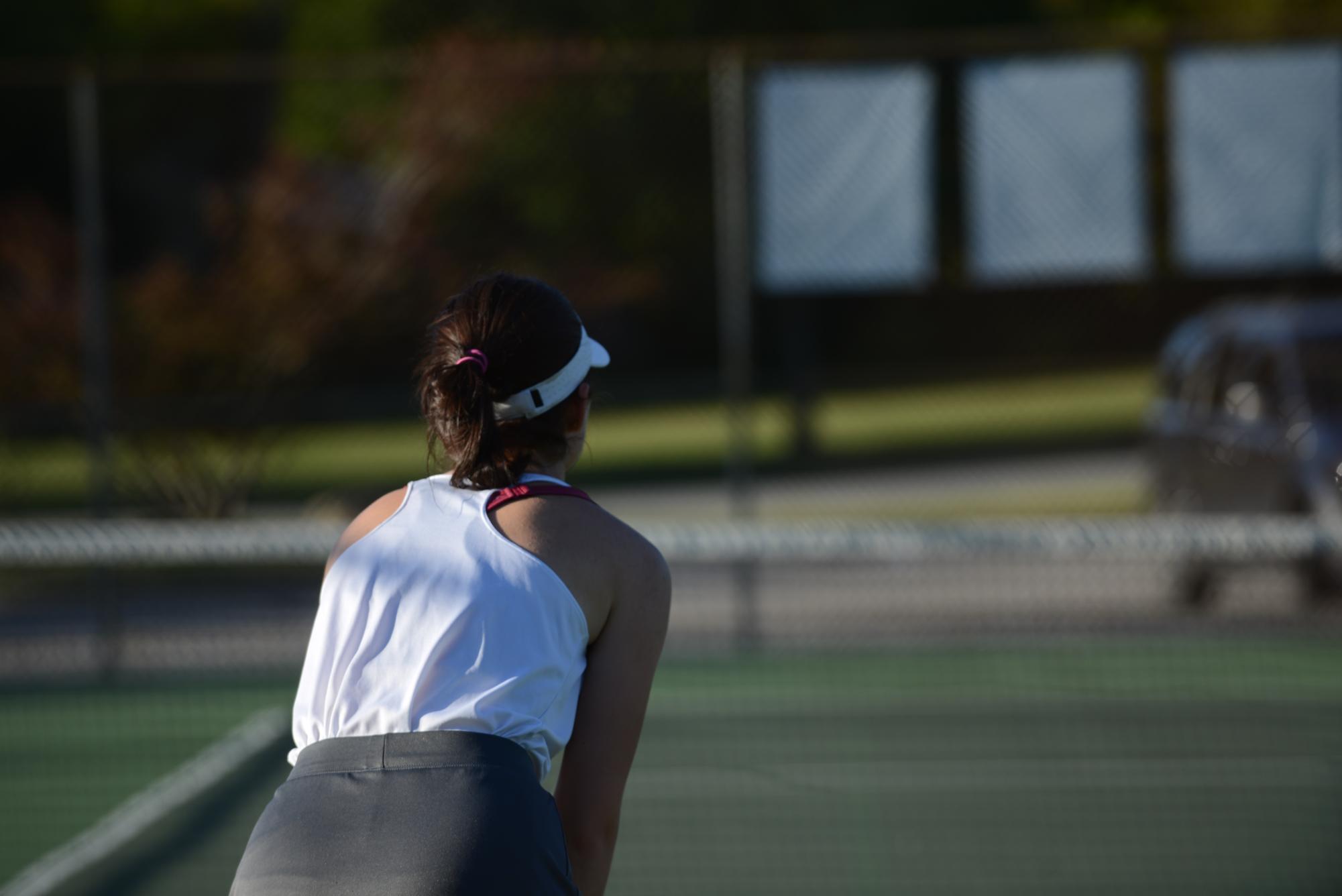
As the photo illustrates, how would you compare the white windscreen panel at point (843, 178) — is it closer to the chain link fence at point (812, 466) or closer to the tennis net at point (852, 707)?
the chain link fence at point (812, 466)

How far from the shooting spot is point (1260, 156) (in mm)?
7516

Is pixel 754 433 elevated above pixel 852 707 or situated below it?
above

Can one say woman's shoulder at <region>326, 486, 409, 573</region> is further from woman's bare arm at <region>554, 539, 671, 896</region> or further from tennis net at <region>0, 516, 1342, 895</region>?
tennis net at <region>0, 516, 1342, 895</region>

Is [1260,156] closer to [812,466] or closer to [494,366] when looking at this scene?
[812,466]

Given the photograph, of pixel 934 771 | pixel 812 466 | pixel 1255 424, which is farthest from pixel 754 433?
pixel 934 771

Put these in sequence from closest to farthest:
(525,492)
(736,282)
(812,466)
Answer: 1. (525,492)
2. (736,282)
3. (812,466)

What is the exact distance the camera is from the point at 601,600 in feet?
6.58

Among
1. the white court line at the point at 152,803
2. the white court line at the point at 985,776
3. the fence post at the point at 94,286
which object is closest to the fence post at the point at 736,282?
the white court line at the point at 985,776

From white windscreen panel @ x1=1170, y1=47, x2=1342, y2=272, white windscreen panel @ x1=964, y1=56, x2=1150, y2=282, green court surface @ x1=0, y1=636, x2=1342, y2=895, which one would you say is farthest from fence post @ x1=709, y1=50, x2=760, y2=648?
white windscreen panel @ x1=1170, y1=47, x2=1342, y2=272

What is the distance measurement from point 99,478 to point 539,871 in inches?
235

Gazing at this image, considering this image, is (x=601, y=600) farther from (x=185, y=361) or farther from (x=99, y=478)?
(x=185, y=361)

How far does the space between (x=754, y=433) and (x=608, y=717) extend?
7.49 m

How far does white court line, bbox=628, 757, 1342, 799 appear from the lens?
532cm

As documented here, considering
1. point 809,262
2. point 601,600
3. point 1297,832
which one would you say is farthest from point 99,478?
point 601,600
